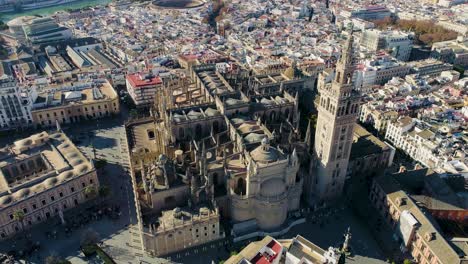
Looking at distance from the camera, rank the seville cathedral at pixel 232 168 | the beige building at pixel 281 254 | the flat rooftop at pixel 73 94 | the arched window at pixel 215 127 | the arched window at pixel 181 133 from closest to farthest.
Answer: the beige building at pixel 281 254 < the seville cathedral at pixel 232 168 < the arched window at pixel 181 133 < the arched window at pixel 215 127 < the flat rooftop at pixel 73 94

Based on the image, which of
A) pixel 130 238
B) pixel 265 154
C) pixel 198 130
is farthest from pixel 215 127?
pixel 130 238

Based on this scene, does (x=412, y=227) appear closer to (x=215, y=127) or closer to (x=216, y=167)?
(x=216, y=167)

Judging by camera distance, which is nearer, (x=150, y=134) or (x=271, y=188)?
(x=271, y=188)

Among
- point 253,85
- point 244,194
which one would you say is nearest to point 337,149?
point 244,194

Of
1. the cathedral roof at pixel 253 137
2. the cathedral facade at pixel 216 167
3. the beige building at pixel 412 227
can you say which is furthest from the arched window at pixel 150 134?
the beige building at pixel 412 227

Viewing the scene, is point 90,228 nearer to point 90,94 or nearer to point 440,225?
point 90,94

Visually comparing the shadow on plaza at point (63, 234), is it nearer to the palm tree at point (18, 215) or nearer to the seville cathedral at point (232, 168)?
the palm tree at point (18, 215)
